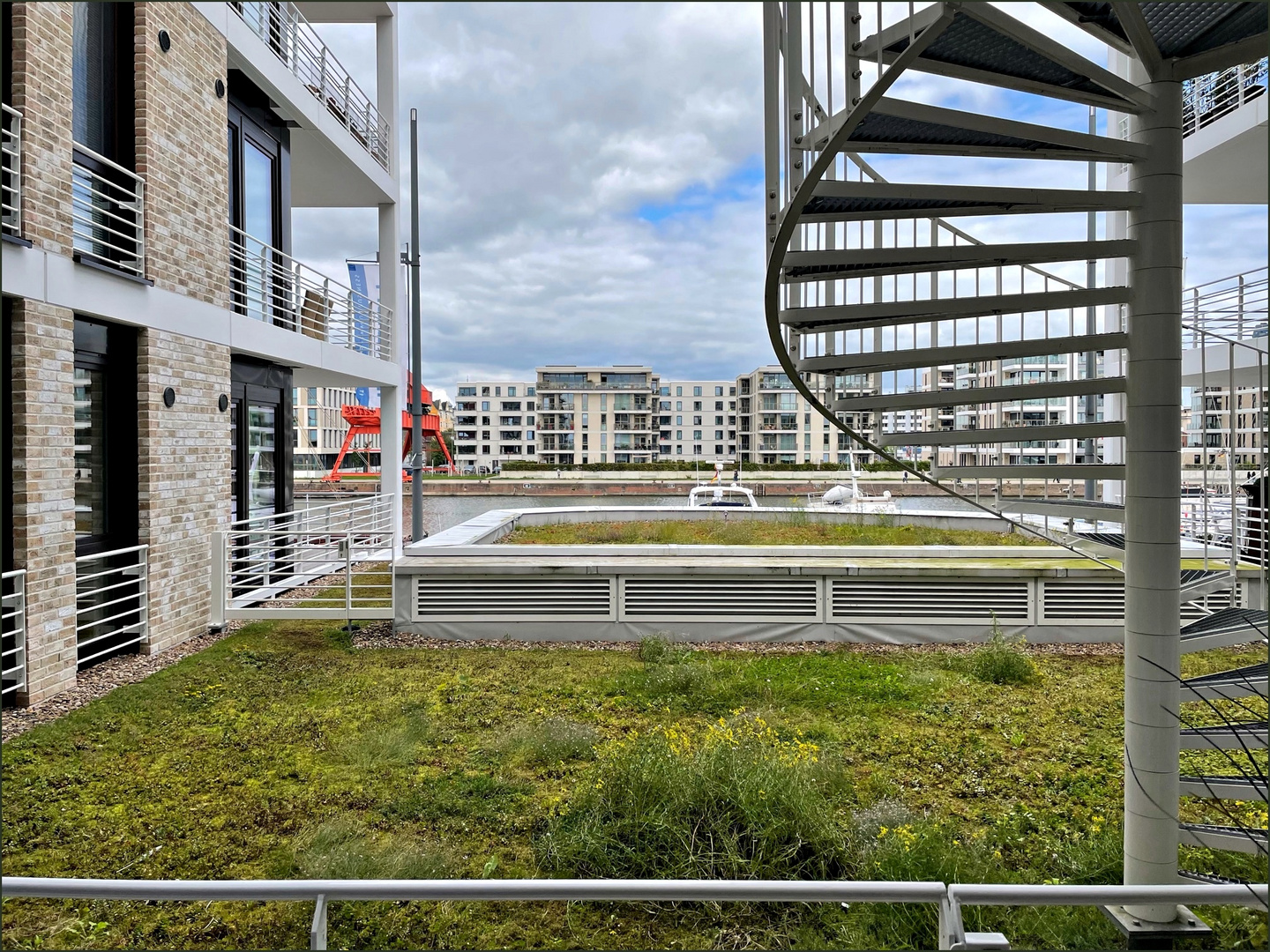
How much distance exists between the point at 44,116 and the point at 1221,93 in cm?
1146

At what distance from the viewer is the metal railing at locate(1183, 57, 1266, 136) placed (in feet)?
26.9

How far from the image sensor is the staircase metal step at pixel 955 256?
10.5 feet

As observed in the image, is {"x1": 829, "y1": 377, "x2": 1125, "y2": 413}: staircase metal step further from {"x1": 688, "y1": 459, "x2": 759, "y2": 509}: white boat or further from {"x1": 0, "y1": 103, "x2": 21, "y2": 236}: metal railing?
{"x1": 688, "y1": 459, "x2": 759, "y2": 509}: white boat

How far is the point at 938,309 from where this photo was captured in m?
3.58

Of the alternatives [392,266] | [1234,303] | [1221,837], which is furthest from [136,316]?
[1234,303]

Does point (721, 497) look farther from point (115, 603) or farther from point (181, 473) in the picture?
point (115, 603)

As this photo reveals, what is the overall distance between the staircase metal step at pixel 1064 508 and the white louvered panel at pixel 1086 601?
3164mm

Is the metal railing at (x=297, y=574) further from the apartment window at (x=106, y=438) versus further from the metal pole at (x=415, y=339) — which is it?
the metal pole at (x=415, y=339)

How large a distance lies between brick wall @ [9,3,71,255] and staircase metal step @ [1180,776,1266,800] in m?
6.85

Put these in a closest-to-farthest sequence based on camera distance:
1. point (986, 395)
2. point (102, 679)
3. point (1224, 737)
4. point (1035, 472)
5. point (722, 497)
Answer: point (1224, 737), point (986, 395), point (1035, 472), point (102, 679), point (722, 497)

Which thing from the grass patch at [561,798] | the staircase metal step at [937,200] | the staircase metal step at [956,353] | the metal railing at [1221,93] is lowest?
the grass patch at [561,798]

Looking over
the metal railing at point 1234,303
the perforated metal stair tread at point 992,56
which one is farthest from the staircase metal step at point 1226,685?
the metal railing at point 1234,303

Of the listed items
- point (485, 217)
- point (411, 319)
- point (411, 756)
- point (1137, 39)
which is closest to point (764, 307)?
point (1137, 39)

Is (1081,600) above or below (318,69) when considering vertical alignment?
below
